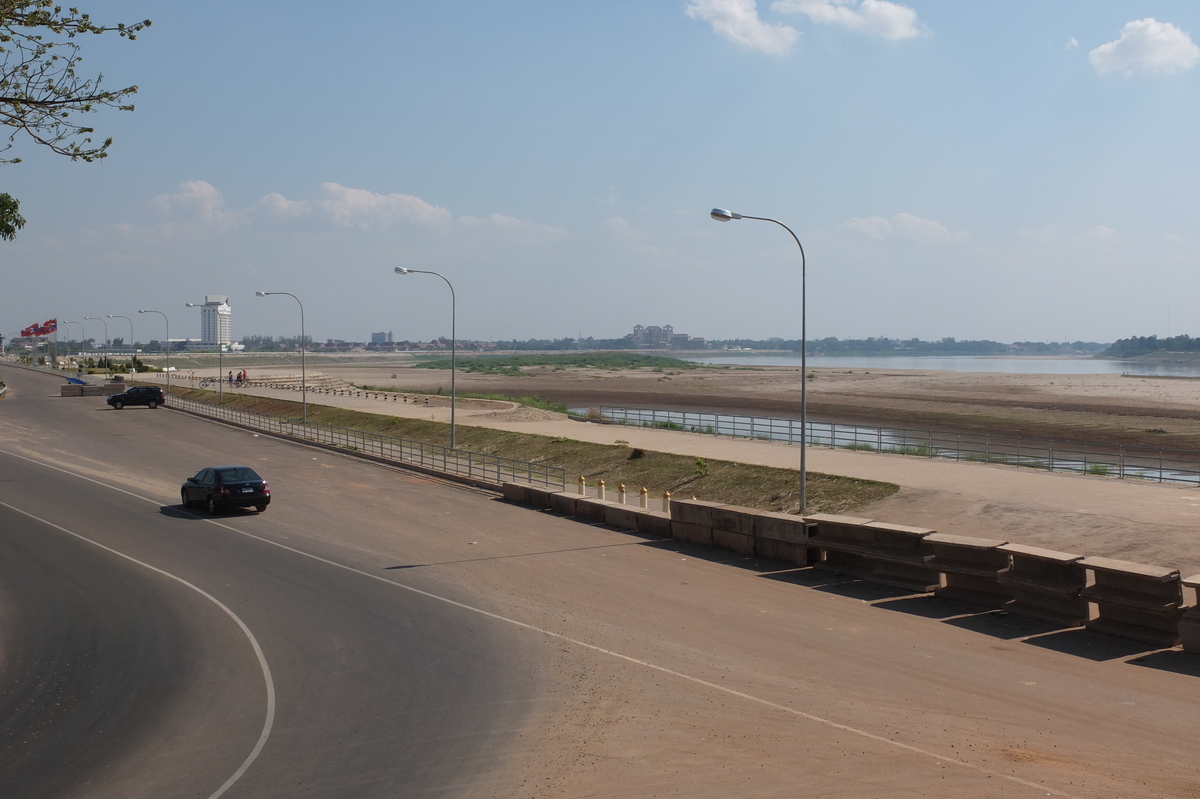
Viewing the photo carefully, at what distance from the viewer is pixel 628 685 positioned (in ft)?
36.9

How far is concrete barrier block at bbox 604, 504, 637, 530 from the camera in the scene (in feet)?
76.2

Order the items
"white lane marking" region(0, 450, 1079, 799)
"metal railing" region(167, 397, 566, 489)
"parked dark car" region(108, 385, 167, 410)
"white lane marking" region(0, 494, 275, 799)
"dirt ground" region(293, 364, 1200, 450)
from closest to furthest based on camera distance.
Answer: "white lane marking" region(0, 450, 1079, 799) < "white lane marking" region(0, 494, 275, 799) < "metal railing" region(167, 397, 566, 489) < "dirt ground" region(293, 364, 1200, 450) < "parked dark car" region(108, 385, 167, 410)

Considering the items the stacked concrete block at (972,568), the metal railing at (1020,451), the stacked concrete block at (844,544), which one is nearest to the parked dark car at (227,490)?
the stacked concrete block at (844,544)

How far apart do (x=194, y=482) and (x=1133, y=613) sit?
2423 cm

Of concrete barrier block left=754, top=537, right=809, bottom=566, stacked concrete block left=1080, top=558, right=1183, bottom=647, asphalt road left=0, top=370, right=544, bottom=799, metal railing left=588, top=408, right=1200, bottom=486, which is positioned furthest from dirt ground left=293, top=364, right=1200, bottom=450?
asphalt road left=0, top=370, right=544, bottom=799

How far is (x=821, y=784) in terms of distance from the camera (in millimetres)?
8359

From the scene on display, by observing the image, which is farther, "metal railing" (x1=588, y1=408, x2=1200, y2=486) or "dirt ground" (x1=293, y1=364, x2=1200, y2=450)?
"dirt ground" (x1=293, y1=364, x2=1200, y2=450)

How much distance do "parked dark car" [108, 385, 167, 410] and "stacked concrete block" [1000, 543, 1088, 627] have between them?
211 feet

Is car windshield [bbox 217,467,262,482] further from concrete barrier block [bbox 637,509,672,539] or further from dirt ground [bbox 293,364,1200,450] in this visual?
dirt ground [bbox 293,364,1200,450]

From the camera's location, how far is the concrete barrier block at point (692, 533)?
20859 millimetres

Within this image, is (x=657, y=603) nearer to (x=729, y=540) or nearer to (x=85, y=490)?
(x=729, y=540)

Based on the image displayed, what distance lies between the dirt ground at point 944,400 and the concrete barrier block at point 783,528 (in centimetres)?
3871

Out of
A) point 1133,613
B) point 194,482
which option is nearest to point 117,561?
point 194,482

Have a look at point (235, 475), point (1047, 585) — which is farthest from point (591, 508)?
point (1047, 585)
